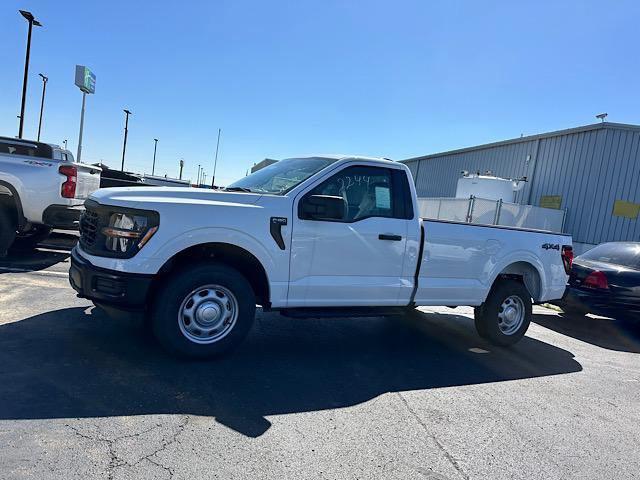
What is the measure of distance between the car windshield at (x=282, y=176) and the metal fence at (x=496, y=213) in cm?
978

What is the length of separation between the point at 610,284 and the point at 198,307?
22.4 feet

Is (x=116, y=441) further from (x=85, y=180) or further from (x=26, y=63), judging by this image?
(x=26, y=63)

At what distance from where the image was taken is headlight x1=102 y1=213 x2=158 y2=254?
4.16 m

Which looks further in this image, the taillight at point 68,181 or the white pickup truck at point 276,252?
the taillight at point 68,181

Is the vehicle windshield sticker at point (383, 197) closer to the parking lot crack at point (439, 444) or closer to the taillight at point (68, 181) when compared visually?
the parking lot crack at point (439, 444)

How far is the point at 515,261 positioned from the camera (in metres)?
6.23

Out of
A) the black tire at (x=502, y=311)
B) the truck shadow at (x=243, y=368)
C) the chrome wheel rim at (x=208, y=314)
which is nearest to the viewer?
the truck shadow at (x=243, y=368)

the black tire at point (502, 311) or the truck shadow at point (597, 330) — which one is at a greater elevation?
the black tire at point (502, 311)

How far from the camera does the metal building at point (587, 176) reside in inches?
594

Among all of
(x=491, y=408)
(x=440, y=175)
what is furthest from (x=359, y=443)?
(x=440, y=175)

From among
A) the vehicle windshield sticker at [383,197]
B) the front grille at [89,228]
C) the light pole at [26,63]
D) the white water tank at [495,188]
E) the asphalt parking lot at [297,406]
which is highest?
the light pole at [26,63]

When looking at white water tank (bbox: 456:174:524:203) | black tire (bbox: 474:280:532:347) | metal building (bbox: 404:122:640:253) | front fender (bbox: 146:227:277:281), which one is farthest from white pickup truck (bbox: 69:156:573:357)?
white water tank (bbox: 456:174:524:203)

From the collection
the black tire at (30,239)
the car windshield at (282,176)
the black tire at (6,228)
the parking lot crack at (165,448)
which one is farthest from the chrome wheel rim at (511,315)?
the black tire at (30,239)

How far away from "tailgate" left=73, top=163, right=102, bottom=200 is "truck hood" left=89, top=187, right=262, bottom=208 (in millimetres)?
4044
